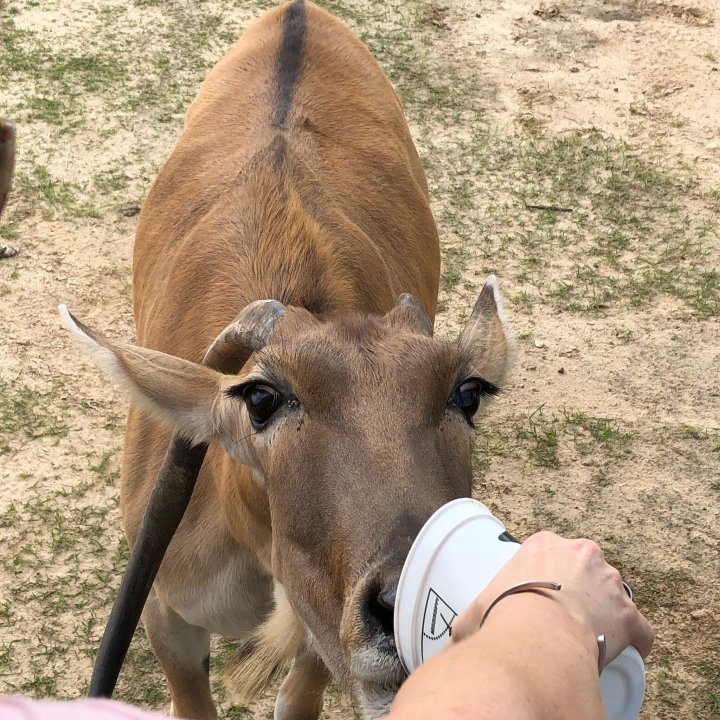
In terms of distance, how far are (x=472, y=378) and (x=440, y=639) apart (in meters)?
1.11

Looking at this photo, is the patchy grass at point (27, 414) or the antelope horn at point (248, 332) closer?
the antelope horn at point (248, 332)

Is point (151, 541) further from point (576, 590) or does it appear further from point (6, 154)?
point (576, 590)

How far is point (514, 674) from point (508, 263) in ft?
17.7

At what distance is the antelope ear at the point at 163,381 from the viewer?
2867mm

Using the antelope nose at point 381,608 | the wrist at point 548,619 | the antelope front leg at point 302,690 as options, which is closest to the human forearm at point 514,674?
the wrist at point 548,619

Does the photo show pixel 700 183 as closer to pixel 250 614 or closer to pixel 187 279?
pixel 187 279

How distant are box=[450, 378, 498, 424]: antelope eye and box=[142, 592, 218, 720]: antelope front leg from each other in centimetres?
153

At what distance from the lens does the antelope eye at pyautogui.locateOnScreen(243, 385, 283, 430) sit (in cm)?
268

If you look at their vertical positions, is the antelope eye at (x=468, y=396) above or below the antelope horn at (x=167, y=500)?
above

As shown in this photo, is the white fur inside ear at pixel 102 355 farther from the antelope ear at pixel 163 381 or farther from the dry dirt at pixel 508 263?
the dry dirt at pixel 508 263

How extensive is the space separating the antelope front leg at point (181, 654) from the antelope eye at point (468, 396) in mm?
1533

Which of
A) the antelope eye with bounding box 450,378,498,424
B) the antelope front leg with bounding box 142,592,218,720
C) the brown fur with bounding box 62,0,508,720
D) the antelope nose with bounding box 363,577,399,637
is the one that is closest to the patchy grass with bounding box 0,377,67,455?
the brown fur with bounding box 62,0,508,720

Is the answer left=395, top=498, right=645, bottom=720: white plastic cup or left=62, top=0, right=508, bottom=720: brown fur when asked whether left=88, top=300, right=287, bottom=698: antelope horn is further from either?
left=395, top=498, right=645, bottom=720: white plastic cup

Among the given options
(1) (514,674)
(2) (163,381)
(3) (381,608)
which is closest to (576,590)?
(1) (514,674)
